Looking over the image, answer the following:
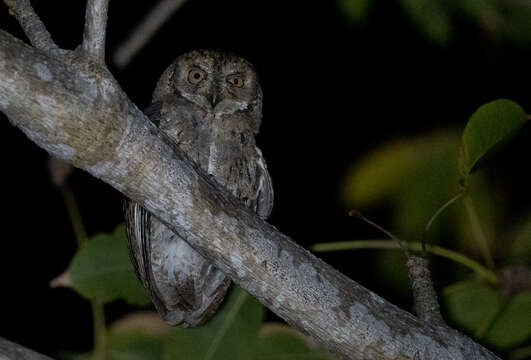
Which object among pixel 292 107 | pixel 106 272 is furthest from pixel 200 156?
pixel 292 107

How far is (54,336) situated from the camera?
16.0 feet

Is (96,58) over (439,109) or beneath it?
beneath

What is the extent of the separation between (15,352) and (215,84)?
1616 millimetres

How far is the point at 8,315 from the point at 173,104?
259cm

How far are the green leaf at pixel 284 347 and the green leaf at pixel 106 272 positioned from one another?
0.53 meters

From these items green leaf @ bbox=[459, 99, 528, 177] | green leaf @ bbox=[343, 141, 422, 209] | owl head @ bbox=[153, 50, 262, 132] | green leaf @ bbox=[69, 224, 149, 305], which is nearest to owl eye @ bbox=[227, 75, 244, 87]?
owl head @ bbox=[153, 50, 262, 132]

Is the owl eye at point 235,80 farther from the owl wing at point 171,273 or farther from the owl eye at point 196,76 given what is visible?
the owl wing at point 171,273

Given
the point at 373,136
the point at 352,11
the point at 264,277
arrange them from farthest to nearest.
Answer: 1. the point at 373,136
2. the point at 352,11
3. the point at 264,277

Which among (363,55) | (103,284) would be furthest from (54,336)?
(363,55)

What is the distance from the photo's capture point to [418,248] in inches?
95.8

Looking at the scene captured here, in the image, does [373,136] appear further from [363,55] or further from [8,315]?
[8,315]

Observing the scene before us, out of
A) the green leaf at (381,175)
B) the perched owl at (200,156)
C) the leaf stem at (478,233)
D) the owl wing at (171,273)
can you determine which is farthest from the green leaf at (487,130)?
the owl wing at (171,273)

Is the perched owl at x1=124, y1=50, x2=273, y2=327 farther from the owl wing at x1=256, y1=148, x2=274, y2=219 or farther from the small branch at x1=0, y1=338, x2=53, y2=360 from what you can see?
the small branch at x1=0, y1=338, x2=53, y2=360

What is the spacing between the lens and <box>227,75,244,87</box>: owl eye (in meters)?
3.18
